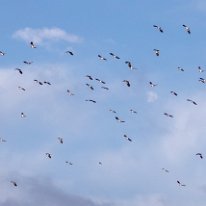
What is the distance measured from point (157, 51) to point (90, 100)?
22916 mm

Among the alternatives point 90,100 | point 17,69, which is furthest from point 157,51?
point 17,69

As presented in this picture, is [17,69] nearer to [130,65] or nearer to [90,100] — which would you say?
[90,100]

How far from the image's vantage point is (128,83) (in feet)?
493

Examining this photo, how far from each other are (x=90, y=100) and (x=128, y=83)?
14.8 metres

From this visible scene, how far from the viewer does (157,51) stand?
523 feet

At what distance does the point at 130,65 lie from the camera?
15350 centimetres

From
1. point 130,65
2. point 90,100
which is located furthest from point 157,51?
point 90,100

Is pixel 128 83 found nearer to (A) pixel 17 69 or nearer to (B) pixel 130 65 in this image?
(B) pixel 130 65

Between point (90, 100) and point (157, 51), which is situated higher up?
point (157, 51)

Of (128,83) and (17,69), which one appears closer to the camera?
(128,83)

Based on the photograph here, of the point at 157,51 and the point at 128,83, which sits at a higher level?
the point at 157,51

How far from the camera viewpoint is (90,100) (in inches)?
6304

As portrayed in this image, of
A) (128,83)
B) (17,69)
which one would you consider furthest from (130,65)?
(17,69)

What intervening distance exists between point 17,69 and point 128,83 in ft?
105
